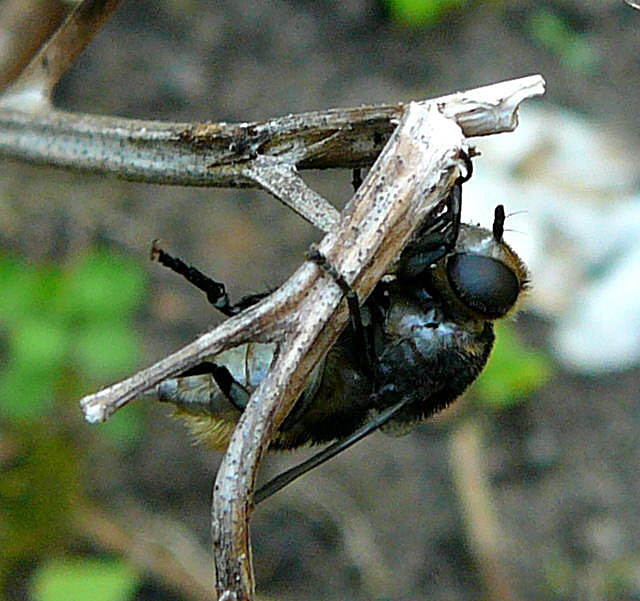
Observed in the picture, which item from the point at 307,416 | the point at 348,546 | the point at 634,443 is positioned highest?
the point at 634,443

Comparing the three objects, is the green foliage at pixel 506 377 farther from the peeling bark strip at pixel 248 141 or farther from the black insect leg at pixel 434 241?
the peeling bark strip at pixel 248 141

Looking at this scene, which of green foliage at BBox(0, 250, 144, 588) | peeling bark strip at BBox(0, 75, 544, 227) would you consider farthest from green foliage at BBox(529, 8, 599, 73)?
peeling bark strip at BBox(0, 75, 544, 227)

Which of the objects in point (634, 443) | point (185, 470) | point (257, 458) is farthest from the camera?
point (634, 443)

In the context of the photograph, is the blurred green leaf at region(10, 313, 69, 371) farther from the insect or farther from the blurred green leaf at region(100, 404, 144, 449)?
the insect

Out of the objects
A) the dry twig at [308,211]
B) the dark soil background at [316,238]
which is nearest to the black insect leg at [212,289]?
the dry twig at [308,211]

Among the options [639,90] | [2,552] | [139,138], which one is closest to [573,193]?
[639,90]

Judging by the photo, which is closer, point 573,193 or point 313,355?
point 313,355

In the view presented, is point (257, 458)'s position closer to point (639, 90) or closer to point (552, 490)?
point (552, 490)
